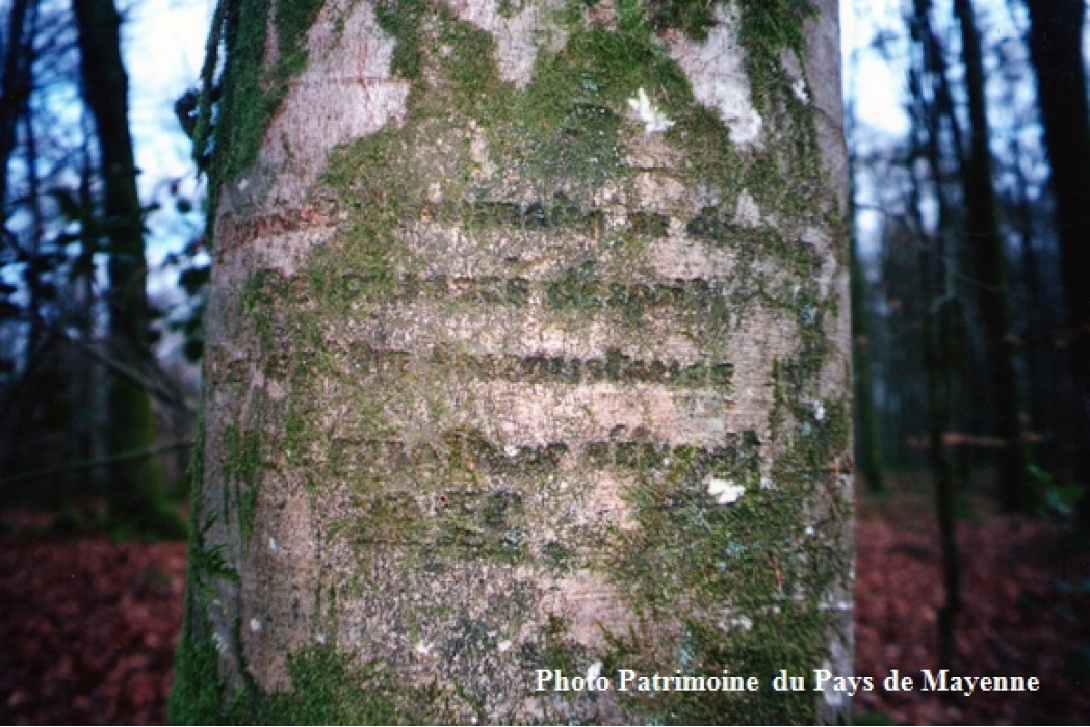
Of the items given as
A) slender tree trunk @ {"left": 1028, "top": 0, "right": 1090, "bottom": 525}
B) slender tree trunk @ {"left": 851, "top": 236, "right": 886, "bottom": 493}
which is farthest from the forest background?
slender tree trunk @ {"left": 851, "top": 236, "right": 886, "bottom": 493}

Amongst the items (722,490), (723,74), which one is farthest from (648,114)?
(722,490)

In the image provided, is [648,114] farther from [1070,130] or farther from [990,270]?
[990,270]

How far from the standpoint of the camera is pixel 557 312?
1066mm

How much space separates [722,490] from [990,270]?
1022 centimetres

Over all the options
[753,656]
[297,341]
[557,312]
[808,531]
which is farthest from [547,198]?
[753,656]

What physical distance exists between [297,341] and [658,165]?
65 cm

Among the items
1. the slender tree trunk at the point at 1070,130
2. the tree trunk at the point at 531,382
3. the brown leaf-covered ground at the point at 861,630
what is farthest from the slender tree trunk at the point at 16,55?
the slender tree trunk at the point at 1070,130

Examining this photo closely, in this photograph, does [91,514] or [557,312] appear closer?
[557,312]

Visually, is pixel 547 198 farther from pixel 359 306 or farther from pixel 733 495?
pixel 733 495

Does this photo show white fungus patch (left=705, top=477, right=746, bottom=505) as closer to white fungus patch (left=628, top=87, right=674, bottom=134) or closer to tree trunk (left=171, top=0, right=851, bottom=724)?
tree trunk (left=171, top=0, right=851, bottom=724)

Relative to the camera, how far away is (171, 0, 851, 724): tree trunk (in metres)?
1.05

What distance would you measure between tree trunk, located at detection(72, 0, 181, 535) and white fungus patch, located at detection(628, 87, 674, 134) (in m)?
2.56

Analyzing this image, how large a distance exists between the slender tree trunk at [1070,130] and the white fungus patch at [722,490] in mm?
2394

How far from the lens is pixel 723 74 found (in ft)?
3.76
